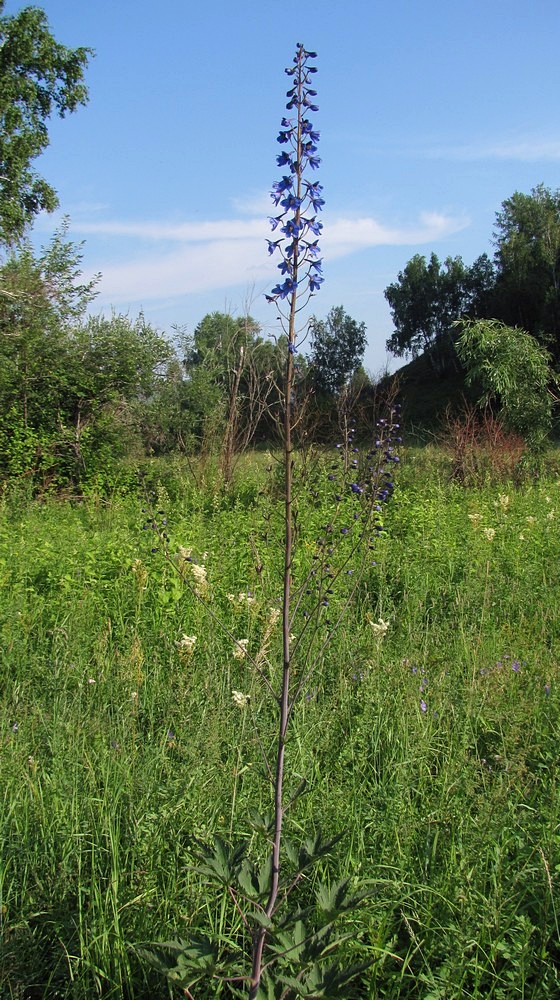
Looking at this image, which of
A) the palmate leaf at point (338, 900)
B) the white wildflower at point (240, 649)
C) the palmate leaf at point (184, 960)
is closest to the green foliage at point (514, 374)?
Result: the white wildflower at point (240, 649)

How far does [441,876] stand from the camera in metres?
2.21

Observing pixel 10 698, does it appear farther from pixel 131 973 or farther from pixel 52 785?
pixel 131 973

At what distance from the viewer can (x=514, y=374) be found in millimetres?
15188

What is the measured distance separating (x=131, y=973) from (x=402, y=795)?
1.04 meters

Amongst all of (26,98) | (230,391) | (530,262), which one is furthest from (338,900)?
(530,262)

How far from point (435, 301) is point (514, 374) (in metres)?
26.6

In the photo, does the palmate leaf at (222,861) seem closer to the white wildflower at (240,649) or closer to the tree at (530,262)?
the white wildflower at (240,649)

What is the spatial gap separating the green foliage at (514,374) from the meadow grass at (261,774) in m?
10.00

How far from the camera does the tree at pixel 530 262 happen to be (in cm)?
3159

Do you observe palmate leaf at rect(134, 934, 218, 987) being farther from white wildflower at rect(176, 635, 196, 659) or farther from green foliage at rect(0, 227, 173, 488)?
green foliage at rect(0, 227, 173, 488)

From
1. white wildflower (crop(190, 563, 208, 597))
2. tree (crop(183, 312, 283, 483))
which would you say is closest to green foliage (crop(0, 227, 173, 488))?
tree (crop(183, 312, 283, 483))

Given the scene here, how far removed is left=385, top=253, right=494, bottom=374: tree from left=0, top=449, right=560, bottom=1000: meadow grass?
34.3m

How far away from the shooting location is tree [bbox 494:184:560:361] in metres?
31.6

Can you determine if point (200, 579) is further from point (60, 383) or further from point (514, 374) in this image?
point (514, 374)
